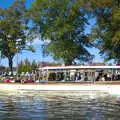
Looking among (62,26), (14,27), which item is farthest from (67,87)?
(14,27)

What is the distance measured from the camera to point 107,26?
82000 millimetres

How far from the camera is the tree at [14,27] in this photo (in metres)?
97.1

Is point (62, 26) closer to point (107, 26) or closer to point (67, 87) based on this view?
point (107, 26)

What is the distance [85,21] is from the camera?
89438 millimetres

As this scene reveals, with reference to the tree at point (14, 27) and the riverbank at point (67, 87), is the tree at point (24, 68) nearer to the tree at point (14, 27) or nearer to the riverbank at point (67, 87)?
the tree at point (14, 27)

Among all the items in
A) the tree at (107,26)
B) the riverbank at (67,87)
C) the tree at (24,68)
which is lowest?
the riverbank at (67,87)

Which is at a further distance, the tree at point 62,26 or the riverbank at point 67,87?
the tree at point 62,26

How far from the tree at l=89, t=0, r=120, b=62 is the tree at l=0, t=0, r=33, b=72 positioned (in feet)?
56.1

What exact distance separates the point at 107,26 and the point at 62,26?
9.37 meters

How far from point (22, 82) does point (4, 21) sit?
22891 mm

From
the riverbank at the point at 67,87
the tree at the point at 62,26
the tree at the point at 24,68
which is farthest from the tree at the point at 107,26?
the tree at the point at 24,68

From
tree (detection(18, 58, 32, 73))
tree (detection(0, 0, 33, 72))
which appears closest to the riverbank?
tree (detection(0, 0, 33, 72))

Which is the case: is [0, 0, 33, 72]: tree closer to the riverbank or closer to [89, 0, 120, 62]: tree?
[89, 0, 120, 62]: tree

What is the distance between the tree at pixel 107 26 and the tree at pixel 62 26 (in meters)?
4.42
